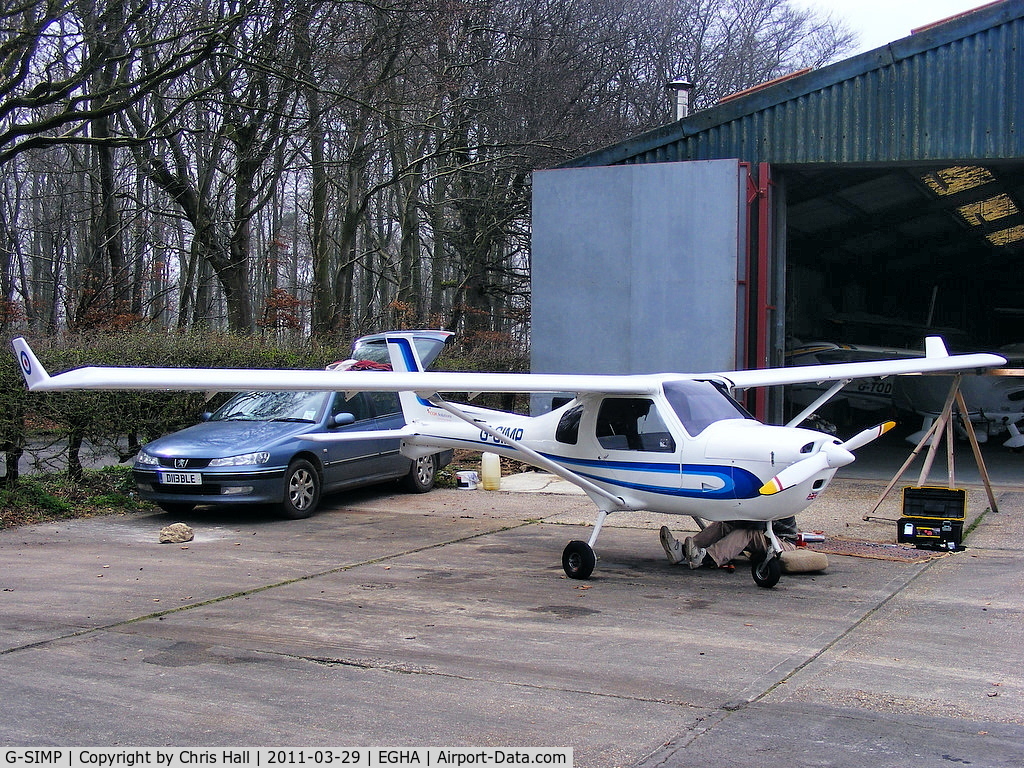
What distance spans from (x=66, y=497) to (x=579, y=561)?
6.93m

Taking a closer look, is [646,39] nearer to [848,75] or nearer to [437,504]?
[848,75]

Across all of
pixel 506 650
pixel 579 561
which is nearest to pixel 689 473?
pixel 579 561

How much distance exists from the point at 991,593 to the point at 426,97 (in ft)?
49.7

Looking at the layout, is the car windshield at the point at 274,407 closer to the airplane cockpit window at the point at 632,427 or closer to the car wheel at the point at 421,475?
→ the car wheel at the point at 421,475

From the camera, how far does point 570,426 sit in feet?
30.0

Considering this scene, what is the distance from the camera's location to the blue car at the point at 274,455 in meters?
11.1

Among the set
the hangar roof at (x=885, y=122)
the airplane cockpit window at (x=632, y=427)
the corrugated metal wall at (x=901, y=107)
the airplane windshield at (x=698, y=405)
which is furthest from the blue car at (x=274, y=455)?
the corrugated metal wall at (x=901, y=107)

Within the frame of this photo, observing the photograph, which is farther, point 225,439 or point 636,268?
point 636,268

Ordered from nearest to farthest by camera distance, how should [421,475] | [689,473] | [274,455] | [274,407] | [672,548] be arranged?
[689,473], [672,548], [274,455], [274,407], [421,475]

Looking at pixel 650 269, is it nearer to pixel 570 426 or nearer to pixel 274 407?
pixel 274 407

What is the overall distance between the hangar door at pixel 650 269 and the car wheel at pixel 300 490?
513 centimetres

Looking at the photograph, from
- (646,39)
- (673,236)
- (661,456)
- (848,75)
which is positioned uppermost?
(646,39)

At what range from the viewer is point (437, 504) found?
13.1 meters

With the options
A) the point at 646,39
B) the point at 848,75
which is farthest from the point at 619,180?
the point at 646,39
